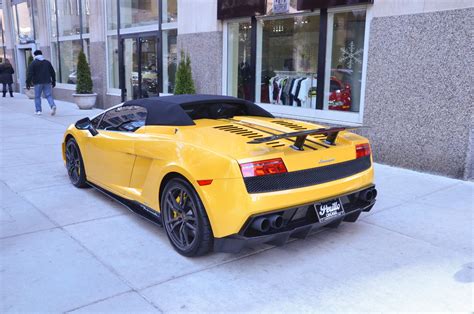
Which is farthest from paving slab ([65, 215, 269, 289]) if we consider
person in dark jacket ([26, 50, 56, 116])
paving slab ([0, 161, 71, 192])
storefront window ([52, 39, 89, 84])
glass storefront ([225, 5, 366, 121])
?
storefront window ([52, 39, 89, 84])

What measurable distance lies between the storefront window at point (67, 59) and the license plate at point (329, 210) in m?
15.4

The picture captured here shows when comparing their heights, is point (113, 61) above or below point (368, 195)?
above

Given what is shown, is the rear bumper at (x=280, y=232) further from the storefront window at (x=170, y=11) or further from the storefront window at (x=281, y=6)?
the storefront window at (x=170, y=11)

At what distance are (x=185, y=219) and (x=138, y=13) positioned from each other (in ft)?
36.8

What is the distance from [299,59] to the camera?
8.84m

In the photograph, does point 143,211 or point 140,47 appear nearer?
point 143,211

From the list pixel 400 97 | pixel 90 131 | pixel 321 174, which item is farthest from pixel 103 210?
pixel 400 97

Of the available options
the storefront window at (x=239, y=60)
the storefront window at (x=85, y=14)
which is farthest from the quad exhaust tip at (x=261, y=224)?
Result: the storefront window at (x=85, y=14)

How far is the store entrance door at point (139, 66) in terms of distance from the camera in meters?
12.9

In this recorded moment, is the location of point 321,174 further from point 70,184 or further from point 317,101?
point 317,101

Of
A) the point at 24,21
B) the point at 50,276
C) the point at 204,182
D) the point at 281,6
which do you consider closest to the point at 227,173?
the point at 204,182

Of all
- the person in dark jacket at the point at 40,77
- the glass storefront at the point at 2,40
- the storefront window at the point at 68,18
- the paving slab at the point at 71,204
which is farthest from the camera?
the glass storefront at the point at 2,40

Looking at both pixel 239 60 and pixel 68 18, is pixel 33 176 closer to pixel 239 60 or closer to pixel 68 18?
pixel 239 60

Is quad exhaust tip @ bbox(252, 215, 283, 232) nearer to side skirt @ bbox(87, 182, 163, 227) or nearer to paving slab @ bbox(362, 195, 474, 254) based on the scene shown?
side skirt @ bbox(87, 182, 163, 227)
